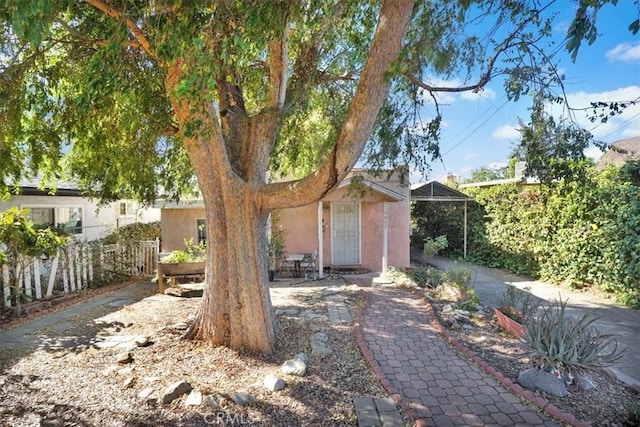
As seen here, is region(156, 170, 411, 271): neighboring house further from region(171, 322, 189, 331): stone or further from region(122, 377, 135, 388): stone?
region(122, 377, 135, 388): stone

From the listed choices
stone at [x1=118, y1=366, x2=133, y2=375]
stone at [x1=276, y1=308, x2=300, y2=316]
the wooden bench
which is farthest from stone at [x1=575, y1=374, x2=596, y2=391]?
the wooden bench

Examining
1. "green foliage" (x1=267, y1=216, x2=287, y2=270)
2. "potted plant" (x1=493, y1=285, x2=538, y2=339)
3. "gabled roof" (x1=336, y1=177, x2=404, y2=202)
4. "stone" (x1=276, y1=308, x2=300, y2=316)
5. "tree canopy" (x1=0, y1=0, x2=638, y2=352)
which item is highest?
"tree canopy" (x1=0, y1=0, x2=638, y2=352)

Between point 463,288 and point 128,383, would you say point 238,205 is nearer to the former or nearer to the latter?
point 128,383

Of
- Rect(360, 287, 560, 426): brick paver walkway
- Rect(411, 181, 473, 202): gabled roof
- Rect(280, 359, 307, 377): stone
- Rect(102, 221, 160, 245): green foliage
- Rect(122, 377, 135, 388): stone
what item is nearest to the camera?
Rect(360, 287, 560, 426): brick paver walkway

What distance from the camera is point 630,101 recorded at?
4.83 meters

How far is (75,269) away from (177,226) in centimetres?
544

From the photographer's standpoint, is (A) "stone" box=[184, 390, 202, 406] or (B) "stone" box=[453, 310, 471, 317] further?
(B) "stone" box=[453, 310, 471, 317]

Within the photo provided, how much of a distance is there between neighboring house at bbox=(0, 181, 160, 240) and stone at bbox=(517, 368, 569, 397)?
1225 cm

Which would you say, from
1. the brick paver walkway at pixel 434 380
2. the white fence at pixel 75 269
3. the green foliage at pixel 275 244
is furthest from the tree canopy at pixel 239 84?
the green foliage at pixel 275 244

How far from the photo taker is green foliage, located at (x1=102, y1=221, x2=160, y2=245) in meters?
13.1

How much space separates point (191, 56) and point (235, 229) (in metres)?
2.58

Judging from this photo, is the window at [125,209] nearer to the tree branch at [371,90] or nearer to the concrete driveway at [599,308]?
the concrete driveway at [599,308]

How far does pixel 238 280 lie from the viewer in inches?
228

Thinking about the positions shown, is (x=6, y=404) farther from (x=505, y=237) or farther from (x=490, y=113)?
(x=505, y=237)
